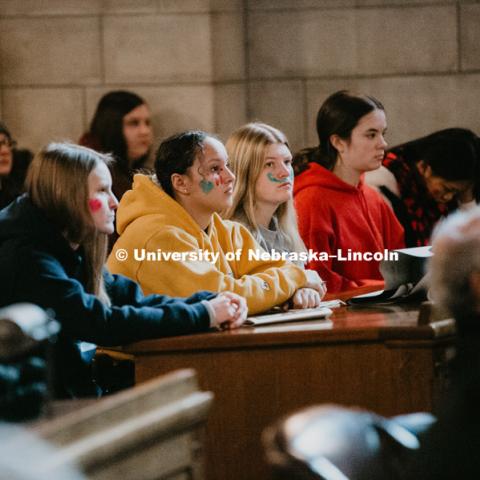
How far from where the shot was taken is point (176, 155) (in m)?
4.51

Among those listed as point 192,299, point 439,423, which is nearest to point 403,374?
point 192,299

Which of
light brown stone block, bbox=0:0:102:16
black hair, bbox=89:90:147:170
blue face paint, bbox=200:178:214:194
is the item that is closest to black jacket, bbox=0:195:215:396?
blue face paint, bbox=200:178:214:194

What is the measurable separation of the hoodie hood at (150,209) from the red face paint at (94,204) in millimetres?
608

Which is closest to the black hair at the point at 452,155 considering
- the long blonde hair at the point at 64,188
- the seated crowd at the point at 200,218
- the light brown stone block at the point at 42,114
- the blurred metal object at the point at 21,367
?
the seated crowd at the point at 200,218

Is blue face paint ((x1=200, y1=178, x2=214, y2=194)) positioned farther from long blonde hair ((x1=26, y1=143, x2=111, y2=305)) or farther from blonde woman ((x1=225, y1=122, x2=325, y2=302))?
long blonde hair ((x1=26, y1=143, x2=111, y2=305))

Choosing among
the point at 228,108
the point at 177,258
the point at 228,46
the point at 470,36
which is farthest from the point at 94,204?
the point at 470,36

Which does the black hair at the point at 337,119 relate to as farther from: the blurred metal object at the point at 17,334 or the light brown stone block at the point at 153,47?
the blurred metal object at the point at 17,334

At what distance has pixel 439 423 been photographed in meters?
2.29

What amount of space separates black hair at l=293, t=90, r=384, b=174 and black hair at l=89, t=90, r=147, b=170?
1.22 m

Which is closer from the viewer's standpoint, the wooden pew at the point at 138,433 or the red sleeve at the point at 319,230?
the wooden pew at the point at 138,433

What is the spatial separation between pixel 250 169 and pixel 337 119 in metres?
1.01

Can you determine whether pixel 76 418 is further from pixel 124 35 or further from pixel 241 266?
pixel 124 35

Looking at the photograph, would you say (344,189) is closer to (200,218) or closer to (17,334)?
(200,218)

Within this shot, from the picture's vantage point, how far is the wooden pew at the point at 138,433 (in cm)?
215
